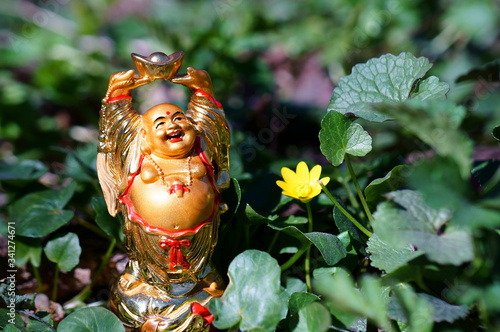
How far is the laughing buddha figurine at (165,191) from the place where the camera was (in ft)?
3.38

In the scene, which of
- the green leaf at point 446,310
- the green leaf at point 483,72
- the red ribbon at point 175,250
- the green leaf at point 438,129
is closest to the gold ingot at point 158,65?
the red ribbon at point 175,250

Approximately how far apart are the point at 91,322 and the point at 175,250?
203 mm

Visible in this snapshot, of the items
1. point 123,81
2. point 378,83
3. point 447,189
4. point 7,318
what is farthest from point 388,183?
point 7,318

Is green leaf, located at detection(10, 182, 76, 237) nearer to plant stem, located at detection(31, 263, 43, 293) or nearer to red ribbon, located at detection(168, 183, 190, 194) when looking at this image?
plant stem, located at detection(31, 263, 43, 293)

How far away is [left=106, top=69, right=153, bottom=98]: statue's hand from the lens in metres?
1.10

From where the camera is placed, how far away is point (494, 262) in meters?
0.83

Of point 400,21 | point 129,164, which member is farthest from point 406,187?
point 400,21

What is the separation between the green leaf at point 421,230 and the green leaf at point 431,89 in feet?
1.00

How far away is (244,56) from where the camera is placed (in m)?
2.95

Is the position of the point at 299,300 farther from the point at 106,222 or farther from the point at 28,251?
the point at 28,251

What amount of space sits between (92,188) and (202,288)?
0.64m

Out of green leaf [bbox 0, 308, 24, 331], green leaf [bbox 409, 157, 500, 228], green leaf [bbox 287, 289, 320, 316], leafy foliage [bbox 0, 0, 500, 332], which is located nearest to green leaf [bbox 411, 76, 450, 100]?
leafy foliage [bbox 0, 0, 500, 332]

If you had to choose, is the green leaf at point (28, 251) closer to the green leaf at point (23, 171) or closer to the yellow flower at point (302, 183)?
the green leaf at point (23, 171)

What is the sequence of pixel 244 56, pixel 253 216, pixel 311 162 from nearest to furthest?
1. pixel 253 216
2. pixel 311 162
3. pixel 244 56
